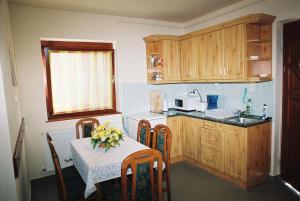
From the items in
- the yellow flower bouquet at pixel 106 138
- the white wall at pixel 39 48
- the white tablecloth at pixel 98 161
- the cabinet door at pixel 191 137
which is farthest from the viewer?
the cabinet door at pixel 191 137

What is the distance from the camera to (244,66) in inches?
124

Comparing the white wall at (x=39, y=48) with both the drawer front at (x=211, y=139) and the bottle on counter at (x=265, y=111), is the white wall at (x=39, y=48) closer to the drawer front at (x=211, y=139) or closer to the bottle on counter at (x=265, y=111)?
the drawer front at (x=211, y=139)

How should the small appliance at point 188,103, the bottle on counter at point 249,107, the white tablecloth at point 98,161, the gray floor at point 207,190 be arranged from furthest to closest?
the small appliance at point 188,103 → the bottle on counter at point 249,107 → the gray floor at point 207,190 → the white tablecloth at point 98,161

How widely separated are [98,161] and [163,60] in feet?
8.25

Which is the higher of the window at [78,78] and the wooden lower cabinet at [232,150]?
the window at [78,78]

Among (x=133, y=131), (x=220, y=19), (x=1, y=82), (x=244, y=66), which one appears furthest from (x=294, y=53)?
(x=1, y=82)

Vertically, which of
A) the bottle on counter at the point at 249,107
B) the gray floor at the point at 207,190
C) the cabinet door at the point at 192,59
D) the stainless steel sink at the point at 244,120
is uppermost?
the cabinet door at the point at 192,59

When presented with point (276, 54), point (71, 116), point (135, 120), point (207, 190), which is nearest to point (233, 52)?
point (276, 54)

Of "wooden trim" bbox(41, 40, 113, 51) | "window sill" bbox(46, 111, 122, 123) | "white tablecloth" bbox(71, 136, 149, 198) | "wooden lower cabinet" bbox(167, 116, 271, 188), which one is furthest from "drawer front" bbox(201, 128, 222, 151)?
"wooden trim" bbox(41, 40, 113, 51)

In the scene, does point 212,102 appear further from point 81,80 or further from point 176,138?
point 81,80

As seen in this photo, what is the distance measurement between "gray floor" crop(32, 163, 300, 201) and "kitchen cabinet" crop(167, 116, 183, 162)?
0.51 meters

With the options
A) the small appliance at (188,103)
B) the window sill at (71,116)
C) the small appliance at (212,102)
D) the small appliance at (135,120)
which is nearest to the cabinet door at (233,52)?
the small appliance at (212,102)

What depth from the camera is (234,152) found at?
3088 millimetres

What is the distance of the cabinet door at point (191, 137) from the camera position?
372 cm
